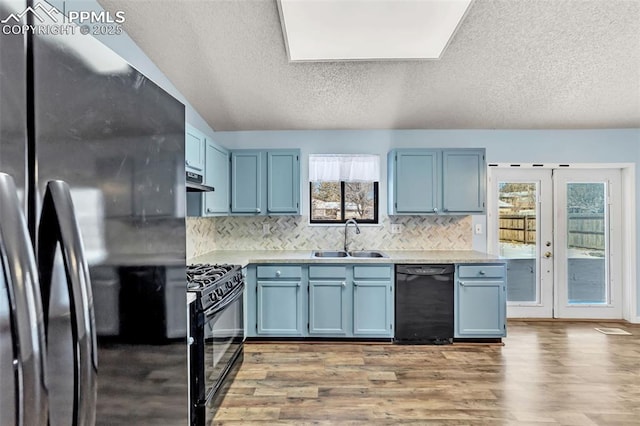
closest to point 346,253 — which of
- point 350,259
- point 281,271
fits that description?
point 350,259

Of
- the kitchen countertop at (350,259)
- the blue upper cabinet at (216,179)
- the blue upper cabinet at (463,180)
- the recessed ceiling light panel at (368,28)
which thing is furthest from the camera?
the blue upper cabinet at (463,180)

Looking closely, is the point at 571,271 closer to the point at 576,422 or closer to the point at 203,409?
the point at 576,422

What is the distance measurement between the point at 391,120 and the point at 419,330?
8.12 feet

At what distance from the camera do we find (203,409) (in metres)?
2.01

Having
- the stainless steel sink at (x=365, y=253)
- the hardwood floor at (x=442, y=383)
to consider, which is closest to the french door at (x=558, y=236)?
the hardwood floor at (x=442, y=383)

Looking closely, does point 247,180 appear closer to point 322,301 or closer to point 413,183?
point 322,301

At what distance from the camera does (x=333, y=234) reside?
4.32 metres

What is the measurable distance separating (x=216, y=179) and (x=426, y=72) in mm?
2396

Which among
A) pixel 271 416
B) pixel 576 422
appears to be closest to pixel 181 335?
pixel 271 416

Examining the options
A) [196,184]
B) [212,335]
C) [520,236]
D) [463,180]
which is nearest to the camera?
[212,335]

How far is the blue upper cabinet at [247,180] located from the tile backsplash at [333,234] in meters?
0.46

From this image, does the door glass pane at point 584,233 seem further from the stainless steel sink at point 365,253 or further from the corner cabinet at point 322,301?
the corner cabinet at point 322,301

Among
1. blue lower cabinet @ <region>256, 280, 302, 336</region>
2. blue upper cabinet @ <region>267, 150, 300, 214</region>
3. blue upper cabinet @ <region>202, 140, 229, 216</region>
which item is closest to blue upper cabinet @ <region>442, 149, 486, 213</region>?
blue upper cabinet @ <region>267, 150, 300, 214</region>

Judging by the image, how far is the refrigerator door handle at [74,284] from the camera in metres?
0.52
